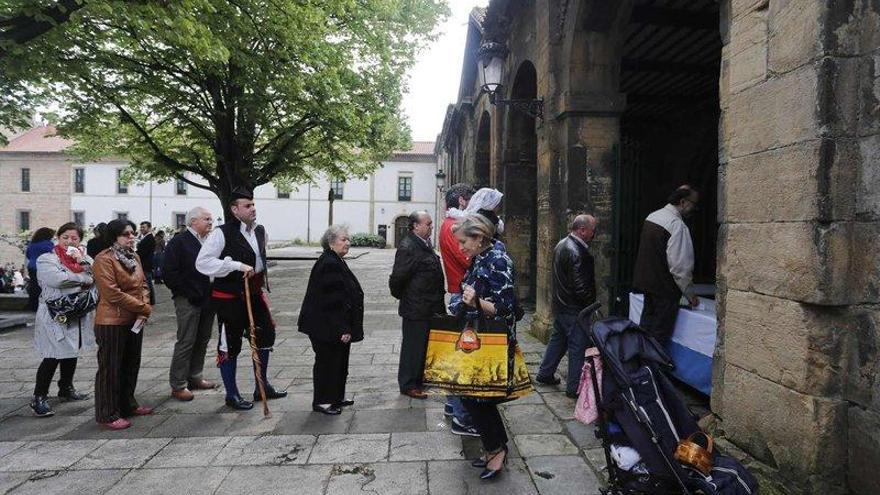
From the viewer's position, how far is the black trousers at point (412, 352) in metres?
4.46

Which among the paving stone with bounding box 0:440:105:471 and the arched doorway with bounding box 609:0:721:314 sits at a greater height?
the arched doorway with bounding box 609:0:721:314

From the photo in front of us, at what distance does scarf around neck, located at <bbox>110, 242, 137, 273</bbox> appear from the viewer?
4.17 meters

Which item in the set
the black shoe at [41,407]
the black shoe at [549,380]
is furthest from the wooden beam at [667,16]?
the black shoe at [41,407]

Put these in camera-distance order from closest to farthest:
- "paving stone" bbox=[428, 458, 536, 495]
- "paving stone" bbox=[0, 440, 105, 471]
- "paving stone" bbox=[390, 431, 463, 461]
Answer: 1. "paving stone" bbox=[428, 458, 536, 495]
2. "paving stone" bbox=[0, 440, 105, 471]
3. "paving stone" bbox=[390, 431, 463, 461]

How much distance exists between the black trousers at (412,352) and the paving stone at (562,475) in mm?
1348

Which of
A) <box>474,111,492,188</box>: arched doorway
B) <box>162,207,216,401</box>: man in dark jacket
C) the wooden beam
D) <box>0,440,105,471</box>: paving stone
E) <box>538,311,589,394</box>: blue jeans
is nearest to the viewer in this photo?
<box>0,440,105,471</box>: paving stone

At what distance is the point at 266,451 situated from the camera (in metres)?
3.57

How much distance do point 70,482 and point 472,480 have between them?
2432 millimetres

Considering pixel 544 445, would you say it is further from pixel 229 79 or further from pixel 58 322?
pixel 229 79

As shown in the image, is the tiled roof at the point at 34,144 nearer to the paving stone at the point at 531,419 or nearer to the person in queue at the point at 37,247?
the person in queue at the point at 37,247

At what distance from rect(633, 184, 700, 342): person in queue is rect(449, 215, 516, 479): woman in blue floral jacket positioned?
A: 5.89 feet

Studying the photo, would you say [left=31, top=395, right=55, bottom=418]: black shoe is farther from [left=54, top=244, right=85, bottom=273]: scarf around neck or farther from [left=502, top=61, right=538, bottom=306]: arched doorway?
[left=502, top=61, right=538, bottom=306]: arched doorway

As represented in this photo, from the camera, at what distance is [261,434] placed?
3883 mm

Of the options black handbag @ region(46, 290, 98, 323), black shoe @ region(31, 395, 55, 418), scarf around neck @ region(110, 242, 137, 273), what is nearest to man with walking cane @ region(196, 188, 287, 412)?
scarf around neck @ region(110, 242, 137, 273)
